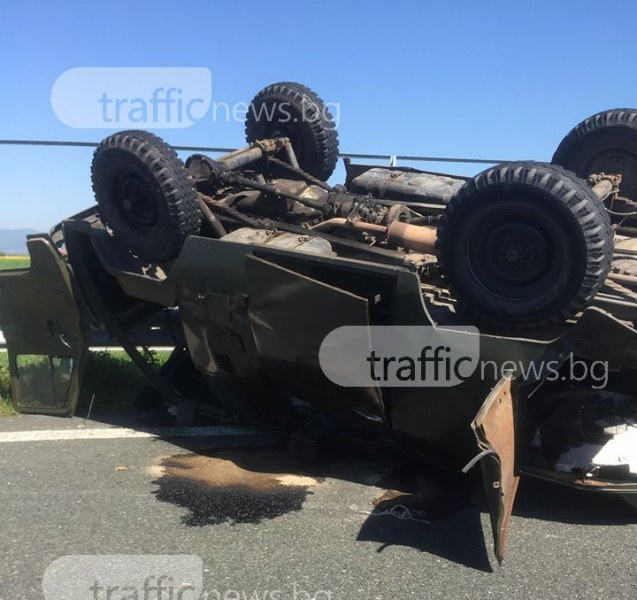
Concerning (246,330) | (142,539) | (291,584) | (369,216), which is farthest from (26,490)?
(369,216)

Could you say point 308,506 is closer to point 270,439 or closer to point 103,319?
point 270,439

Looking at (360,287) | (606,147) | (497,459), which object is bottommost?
(497,459)

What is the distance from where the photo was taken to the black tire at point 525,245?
336cm

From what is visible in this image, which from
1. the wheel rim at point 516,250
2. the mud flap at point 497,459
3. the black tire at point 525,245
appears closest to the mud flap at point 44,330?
the black tire at point 525,245

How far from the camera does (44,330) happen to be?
5551mm

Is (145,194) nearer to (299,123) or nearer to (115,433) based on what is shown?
(115,433)

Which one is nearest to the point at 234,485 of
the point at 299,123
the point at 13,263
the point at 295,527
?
the point at 295,527

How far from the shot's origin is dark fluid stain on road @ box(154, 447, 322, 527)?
12.5 ft

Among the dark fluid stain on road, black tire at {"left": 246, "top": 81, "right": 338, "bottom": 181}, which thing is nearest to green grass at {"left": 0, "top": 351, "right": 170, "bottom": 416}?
the dark fluid stain on road

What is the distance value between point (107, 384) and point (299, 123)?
2756 millimetres

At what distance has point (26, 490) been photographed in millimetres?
4133

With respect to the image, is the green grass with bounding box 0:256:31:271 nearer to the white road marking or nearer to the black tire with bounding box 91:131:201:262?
the black tire with bounding box 91:131:201:262

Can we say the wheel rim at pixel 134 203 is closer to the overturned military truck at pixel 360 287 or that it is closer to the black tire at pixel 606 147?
the overturned military truck at pixel 360 287

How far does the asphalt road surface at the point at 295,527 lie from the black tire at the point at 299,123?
2592mm
